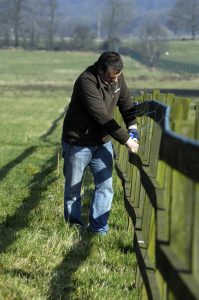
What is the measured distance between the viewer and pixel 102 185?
6840mm

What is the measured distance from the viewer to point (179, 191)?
10.5 ft

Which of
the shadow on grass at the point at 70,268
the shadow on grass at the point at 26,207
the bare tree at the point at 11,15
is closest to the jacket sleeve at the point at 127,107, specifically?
the shadow on grass at the point at 70,268

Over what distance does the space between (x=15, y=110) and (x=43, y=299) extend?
26.0m

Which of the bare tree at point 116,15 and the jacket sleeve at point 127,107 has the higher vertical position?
the jacket sleeve at point 127,107

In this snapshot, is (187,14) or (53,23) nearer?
(53,23)

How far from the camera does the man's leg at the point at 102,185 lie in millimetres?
6707

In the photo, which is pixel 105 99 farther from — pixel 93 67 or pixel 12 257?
pixel 12 257

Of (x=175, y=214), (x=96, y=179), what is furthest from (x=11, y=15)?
(x=175, y=214)

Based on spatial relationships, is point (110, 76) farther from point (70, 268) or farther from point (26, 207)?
→ point (26, 207)

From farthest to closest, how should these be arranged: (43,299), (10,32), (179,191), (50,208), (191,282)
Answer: (10,32) < (50,208) < (43,299) < (179,191) < (191,282)

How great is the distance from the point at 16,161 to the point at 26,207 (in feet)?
19.1

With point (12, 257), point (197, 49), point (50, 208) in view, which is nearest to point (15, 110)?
point (50, 208)

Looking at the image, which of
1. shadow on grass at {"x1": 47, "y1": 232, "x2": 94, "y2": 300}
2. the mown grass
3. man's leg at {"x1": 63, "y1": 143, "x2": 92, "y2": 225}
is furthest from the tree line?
shadow on grass at {"x1": 47, "y1": 232, "x2": 94, "y2": 300}

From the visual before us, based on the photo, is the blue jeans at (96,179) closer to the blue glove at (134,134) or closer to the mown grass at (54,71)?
the blue glove at (134,134)
